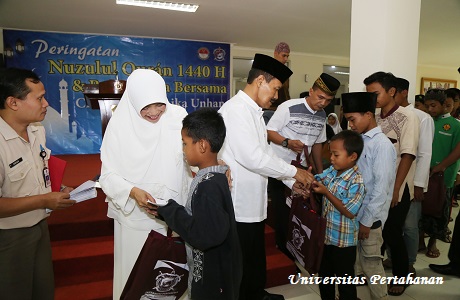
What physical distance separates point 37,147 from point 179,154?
773 mm

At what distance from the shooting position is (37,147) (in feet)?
5.35

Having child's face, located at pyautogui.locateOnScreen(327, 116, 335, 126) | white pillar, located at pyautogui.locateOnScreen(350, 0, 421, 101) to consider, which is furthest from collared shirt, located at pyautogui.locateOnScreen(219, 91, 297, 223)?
child's face, located at pyautogui.locateOnScreen(327, 116, 335, 126)

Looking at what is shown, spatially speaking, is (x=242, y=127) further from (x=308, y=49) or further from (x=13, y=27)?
(x=308, y=49)

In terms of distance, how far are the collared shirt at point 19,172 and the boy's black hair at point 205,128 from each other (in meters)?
0.85

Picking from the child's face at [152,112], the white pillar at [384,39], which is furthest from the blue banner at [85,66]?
the child's face at [152,112]

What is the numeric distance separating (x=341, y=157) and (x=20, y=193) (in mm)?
1749

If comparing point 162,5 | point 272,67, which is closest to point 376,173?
point 272,67

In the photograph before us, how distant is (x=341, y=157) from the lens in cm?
186

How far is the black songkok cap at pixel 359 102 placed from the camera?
1.94 metres

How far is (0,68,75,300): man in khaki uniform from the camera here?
1406 mm

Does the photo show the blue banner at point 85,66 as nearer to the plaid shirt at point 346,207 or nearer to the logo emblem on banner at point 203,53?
the logo emblem on banner at point 203,53

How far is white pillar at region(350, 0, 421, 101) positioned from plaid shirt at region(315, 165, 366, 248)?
1344 mm

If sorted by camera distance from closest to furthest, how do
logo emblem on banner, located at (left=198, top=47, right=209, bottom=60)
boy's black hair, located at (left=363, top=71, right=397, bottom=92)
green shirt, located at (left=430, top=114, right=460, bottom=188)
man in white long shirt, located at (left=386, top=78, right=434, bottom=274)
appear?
1. boy's black hair, located at (left=363, top=71, right=397, bottom=92)
2. man in white long shirt, located at (left=386, top=78, right=434, bottom=274)
3. green shirt, located at (left=430, top=114, right=460, bottom=188)
4. logo emblem on banner, located at (left=198, top=47, right=209, bottom=60)

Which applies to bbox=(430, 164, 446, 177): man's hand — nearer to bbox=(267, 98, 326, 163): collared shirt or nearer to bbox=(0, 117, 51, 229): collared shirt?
bbox=(267, 98, 326, 163): collared shirt
